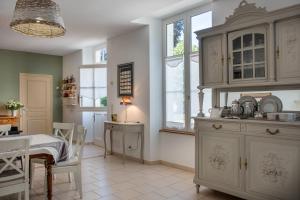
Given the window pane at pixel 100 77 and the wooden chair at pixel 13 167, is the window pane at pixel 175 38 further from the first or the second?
the wooden chair at pixel 13 167

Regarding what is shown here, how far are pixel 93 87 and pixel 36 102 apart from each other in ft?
6.62

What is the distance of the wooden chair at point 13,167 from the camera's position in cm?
235

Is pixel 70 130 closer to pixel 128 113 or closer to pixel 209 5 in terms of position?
pixel 128 113

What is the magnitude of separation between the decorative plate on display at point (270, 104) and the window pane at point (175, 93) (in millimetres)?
1687

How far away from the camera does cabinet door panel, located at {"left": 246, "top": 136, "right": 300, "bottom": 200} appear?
248 cm

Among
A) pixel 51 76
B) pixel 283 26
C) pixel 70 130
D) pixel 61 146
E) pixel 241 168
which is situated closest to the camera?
pixel 283 26

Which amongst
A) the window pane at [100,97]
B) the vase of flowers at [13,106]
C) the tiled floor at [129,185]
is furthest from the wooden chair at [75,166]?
the vase of flowers at [13,106]

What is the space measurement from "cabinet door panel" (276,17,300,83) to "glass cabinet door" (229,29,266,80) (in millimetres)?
177

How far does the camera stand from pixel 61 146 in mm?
3100

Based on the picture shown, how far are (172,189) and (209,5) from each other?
9.20 ft

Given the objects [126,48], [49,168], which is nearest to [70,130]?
[49,168]

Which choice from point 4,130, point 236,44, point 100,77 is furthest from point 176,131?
point 100,77

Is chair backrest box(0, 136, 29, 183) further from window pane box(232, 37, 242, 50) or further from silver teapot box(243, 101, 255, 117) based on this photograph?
window pane box(232, 37, 242, 50)

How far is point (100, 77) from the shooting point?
6641 mm
